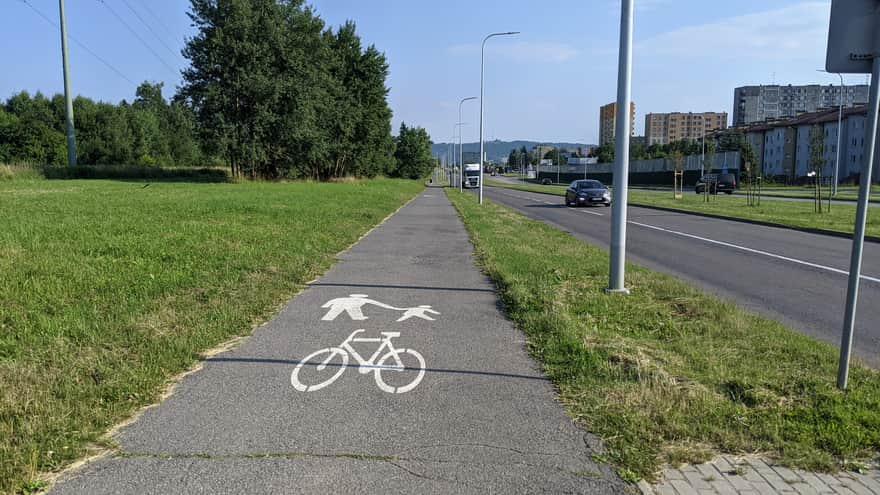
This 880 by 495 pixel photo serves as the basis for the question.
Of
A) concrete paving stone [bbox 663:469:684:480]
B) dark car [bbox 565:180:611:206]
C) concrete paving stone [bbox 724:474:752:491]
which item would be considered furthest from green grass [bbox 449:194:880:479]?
dark car [bbox 565:180:611:206]

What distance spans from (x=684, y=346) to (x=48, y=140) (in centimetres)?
8258

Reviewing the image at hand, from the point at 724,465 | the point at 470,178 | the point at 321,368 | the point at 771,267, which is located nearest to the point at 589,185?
the point at 771,267

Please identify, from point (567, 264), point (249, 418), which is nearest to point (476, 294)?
point (567, 264)

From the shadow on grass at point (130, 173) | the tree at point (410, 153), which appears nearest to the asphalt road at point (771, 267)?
the shadow on grass at point (130, 173)

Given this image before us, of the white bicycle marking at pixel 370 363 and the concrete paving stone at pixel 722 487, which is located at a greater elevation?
the concrete paving stone at pixel 722 487

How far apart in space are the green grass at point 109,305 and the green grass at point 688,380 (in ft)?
9.65

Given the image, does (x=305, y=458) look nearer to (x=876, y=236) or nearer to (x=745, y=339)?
(x=745, y=339)

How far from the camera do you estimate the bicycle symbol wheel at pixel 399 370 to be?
4.27 meters

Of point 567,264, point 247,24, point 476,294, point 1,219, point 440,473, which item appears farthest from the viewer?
point 247,24

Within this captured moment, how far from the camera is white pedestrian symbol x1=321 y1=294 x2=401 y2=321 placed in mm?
6344

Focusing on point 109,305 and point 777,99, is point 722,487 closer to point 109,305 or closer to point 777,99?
point 109,305

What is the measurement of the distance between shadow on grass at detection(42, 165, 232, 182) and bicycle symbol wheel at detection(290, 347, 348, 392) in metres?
37.7

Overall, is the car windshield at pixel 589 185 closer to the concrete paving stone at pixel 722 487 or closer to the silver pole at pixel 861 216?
the silver pole at pixel 861 216

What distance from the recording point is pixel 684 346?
5.07 m
